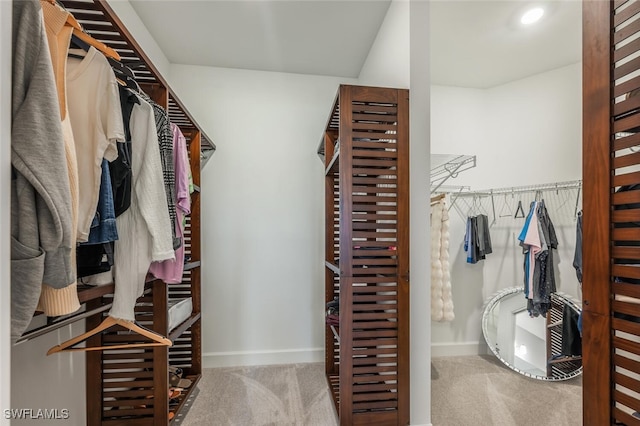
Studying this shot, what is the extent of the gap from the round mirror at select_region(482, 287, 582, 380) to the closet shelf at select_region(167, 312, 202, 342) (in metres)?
2.58

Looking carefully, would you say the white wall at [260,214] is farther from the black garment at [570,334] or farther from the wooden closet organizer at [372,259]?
the black garment at [570,334]

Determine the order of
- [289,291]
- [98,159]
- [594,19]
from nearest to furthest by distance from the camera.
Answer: [594,19], [98,159], [289,291]

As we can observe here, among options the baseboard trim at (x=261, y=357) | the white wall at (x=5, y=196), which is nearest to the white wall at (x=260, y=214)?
the baseboard trim at (x=261, y=357)

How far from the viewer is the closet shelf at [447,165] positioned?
248 centimetres

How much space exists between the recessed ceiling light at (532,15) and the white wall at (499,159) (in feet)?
2.74

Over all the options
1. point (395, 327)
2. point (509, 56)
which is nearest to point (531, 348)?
point (395, 327)

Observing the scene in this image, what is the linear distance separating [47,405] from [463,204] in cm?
324

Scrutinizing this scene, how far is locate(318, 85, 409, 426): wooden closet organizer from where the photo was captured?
1576 mm

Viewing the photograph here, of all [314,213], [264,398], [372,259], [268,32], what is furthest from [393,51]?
[264,398]

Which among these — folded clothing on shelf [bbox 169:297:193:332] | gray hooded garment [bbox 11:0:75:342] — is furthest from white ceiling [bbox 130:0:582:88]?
folded clothing on shelf [bbox 169:297:193:332]

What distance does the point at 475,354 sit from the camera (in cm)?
280

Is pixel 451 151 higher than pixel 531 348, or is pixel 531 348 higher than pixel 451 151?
pixel 451 151

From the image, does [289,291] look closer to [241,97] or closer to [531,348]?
[241,97]

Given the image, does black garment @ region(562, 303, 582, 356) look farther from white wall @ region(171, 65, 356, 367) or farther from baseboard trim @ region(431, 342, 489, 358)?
white wall @ region(171, 65, 356, 367)
